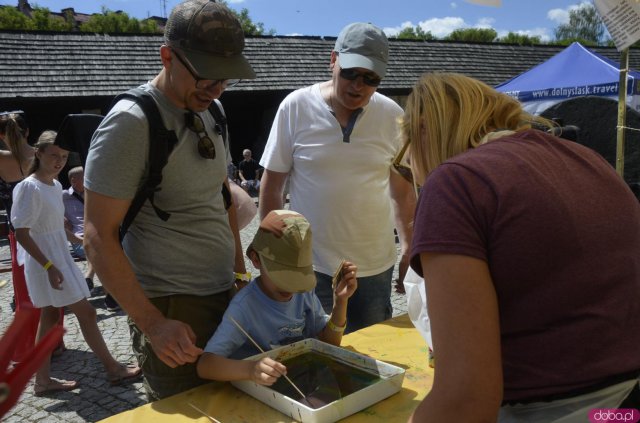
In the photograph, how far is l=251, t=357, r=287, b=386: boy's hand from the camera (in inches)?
56.9

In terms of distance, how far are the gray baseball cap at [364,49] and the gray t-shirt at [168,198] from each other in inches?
30.7

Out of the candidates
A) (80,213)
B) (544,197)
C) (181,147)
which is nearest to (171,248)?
(181,147)

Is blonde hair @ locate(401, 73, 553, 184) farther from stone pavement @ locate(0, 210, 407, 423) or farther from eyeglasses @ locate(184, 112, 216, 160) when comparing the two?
stone pavement @ locate(0, 210, 407, 423)

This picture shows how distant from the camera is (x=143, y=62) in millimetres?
13703

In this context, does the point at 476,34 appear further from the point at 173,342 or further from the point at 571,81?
the point at 173,342

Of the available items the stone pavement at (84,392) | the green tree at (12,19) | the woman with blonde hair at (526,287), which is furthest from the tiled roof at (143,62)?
the green tree at (12,19)

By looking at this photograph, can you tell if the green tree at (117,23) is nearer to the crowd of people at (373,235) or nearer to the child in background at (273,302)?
the crowd of people at (373,235)

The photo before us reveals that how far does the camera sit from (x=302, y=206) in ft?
8.18

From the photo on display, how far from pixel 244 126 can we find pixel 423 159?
46.5 ft

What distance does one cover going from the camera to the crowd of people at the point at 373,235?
3.02 ft

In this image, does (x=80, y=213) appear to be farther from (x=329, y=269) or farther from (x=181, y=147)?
(x=181, y=147)

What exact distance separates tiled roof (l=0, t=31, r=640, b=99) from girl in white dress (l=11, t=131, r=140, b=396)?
8.99 meters

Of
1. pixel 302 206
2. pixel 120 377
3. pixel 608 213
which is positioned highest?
pixel 608 213

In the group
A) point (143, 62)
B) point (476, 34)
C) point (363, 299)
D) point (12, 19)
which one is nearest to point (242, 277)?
point (363, 299)
